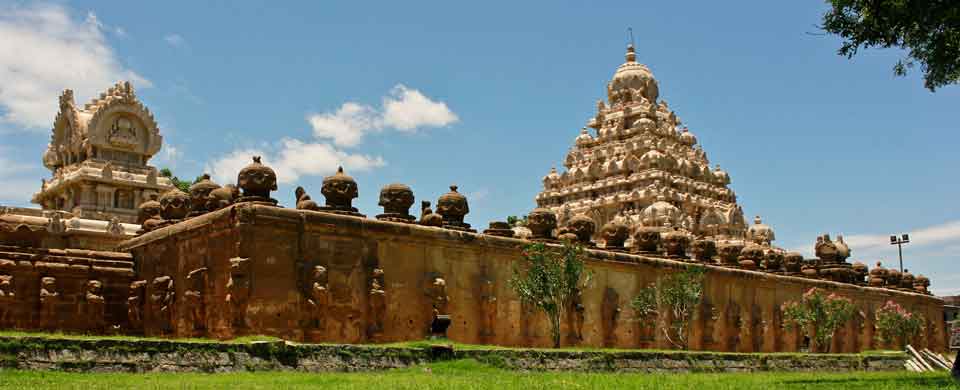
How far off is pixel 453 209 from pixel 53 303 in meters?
9.63

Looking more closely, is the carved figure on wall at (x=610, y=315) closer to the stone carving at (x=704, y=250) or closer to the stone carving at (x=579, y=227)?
the stone carving at (x=579, y=227)

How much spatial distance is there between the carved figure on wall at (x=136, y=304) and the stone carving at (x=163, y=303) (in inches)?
35.3

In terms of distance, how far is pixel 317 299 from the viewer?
22.0 metres

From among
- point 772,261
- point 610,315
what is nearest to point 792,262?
point 772,261

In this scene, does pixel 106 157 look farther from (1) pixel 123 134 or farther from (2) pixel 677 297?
(2) pixel 677 297

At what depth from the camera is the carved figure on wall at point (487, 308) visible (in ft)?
85.6

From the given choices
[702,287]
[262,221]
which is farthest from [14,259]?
[702,287]

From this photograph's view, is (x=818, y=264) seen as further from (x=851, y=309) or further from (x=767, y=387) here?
(x=767, y=387)

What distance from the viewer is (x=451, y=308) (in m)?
25.3

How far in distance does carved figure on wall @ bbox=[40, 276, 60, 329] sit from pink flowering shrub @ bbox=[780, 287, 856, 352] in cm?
2384

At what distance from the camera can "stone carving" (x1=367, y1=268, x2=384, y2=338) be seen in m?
23.2

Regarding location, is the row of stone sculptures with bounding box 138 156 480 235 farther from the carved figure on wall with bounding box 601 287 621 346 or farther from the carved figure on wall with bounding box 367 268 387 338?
the carved figure on wall with bounding box 601 287 621 346

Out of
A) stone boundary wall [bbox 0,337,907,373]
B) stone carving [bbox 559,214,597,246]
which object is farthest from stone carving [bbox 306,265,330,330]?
stone carving [bbox 559,214,597,246]

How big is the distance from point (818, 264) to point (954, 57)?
2600cm
